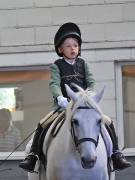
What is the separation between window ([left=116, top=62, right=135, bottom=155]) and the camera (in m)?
10.8

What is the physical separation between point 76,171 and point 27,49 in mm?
5296

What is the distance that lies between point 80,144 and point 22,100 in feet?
19.1

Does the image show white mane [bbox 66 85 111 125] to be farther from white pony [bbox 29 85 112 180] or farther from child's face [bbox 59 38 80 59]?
child's face [bbox 59 38 80 59]

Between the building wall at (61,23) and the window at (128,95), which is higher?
the building wall at (61,23)

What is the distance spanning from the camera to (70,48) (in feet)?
21.0

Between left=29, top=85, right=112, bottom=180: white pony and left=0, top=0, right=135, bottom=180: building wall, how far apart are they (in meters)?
4.41

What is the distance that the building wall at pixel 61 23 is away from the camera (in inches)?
420

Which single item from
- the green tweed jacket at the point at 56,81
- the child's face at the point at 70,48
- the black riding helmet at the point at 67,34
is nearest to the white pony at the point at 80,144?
the green tweed jacket at the point at 56,81

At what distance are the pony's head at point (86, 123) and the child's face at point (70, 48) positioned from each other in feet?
2.99

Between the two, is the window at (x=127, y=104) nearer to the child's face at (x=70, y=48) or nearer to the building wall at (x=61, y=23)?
the building wall at (x=61, y=23)

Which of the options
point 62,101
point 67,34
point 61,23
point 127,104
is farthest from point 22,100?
point 62,101

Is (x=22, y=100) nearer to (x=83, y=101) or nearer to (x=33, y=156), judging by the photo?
(x=33, y=156)

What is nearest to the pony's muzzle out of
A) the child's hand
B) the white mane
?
the white mane

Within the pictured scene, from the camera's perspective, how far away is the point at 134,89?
35.9ft
